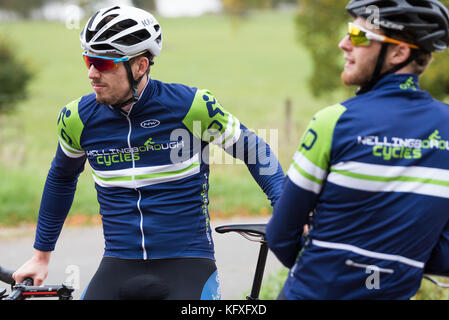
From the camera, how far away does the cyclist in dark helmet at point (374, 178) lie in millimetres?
2078

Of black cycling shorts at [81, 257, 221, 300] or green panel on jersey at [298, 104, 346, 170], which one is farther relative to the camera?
black cycling shorts at [81, 257, 221, 300]

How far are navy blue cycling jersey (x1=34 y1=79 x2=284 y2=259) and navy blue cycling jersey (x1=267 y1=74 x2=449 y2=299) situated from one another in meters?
0.87

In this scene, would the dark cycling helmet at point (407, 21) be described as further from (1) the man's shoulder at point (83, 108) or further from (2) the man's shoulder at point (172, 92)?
(1) the man's shoulder at point (83, 108)

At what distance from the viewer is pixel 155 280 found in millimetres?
2881

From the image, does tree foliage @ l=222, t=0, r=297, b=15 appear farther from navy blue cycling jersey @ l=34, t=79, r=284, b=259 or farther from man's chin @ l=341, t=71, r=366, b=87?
man's chin @ l=341, t=71, r=366, b=87

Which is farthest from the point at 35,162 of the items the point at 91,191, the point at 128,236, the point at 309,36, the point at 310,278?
the point at 310,278

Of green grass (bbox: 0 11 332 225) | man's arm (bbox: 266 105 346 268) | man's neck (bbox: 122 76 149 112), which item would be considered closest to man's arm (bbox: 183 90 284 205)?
man's neck (bbox: 122 76 149 112)

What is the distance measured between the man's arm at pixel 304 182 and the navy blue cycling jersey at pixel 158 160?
783 millimetres

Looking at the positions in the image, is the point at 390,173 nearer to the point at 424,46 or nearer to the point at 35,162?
the point at 424,46

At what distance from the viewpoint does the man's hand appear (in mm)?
3180

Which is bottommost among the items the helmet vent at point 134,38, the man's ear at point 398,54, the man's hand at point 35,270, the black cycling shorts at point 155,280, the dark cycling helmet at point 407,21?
the man's hand at point 35,270

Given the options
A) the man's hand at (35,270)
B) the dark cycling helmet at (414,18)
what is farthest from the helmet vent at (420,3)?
the man's hand at (35,270)

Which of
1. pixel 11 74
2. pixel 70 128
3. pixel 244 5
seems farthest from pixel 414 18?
pixel 244 5
